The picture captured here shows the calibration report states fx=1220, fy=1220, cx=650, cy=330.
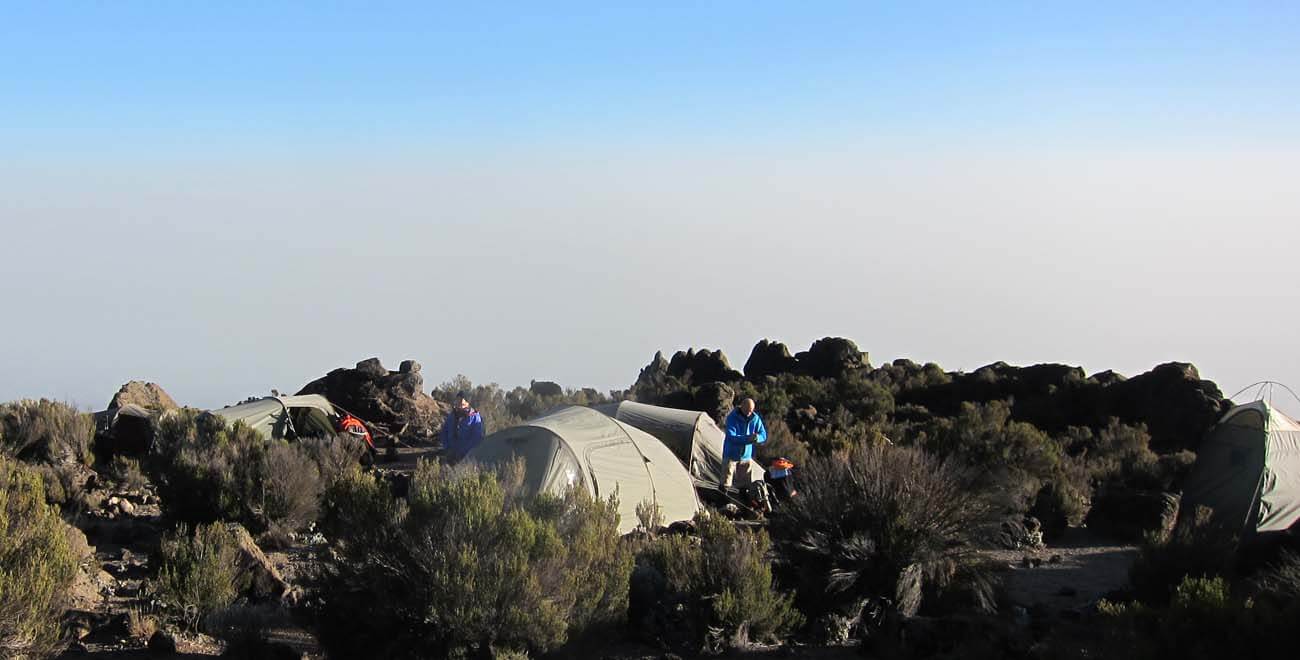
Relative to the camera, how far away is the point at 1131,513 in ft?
54.1

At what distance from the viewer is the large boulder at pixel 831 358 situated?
34.8 meters

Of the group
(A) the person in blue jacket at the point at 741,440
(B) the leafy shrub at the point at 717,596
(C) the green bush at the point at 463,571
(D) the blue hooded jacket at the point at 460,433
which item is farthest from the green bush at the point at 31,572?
(A) the person in blue jacket at the point at 741,440

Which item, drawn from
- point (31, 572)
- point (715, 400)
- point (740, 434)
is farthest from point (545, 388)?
point (31, 572)

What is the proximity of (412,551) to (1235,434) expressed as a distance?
11.1m

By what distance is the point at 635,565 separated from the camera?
435 inches

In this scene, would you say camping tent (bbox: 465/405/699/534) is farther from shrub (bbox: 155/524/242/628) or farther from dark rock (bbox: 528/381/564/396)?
dark rock (bbox: 528/381/564/396)

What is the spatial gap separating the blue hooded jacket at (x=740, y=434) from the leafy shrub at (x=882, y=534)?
4.76m

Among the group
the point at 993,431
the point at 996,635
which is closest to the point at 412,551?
the point at 996,635

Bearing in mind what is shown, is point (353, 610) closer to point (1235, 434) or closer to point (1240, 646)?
point (1240, 646)

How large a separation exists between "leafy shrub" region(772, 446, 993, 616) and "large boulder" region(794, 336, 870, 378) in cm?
2246

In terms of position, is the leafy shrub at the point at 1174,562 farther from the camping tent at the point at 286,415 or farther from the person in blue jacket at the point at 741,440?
the camping tent at the point at 286,415

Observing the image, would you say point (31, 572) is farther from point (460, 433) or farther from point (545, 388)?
point (545, 388)

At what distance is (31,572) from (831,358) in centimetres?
2818

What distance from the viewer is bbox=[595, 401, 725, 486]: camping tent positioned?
1927 cm
